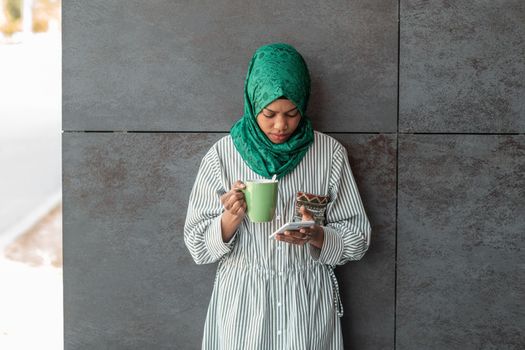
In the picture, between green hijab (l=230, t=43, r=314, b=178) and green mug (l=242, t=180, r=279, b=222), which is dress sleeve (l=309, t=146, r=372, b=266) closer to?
green hijab (l=230, t=43, r=314, b=178)

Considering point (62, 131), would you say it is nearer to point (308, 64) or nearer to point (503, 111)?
point (308, 64)

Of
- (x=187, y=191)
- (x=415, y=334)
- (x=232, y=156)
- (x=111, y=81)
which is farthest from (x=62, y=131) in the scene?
(x=415, y=334)

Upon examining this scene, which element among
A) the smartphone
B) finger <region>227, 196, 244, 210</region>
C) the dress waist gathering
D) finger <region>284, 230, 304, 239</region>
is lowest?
the dress waist gathering

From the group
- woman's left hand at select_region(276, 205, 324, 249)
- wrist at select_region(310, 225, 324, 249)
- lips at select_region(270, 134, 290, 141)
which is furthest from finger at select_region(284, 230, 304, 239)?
lips at select_region(270, 134, 290, 141)

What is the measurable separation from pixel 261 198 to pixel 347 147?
0.86 metres

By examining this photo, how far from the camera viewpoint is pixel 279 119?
2168 millimetres

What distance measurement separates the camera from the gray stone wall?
2635 mm

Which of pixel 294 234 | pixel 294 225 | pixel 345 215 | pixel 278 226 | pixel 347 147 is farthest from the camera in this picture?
pixel 347 147

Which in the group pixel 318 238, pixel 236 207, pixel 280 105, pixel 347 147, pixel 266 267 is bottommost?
pixel 266 267

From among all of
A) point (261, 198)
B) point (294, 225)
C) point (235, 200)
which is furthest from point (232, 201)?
point (294, 225)

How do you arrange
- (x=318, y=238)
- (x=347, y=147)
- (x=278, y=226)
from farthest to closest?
(x=347, y=147) < (x=278, y=226) < (x=318, y=238)

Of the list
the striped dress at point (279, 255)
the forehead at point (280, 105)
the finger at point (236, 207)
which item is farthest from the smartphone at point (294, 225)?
the forehead at point (280, 105)

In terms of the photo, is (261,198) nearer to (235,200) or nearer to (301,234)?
(235,200)

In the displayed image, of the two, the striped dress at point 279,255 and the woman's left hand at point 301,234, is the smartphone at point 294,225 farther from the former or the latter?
the striped dress at point 279,255
